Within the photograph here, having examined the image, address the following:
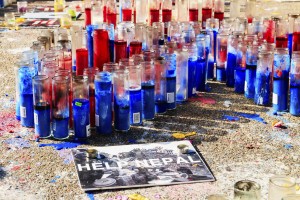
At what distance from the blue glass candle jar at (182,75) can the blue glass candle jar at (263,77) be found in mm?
656

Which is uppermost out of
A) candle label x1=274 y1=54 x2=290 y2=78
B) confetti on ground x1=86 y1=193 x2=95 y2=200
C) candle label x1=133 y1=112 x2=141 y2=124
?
candle label x1=274 y1=54 x2=290 y2=78

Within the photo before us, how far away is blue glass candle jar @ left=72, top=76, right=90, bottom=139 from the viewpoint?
4.49m

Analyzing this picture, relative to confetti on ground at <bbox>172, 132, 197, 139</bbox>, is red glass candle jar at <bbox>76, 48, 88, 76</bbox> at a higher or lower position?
higher

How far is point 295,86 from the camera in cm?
496

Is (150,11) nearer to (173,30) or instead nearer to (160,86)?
(173,30)

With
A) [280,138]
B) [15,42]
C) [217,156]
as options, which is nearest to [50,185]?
[217,156]

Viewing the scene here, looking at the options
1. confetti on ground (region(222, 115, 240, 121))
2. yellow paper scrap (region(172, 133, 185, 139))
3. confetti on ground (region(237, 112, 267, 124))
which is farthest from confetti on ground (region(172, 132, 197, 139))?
confetti on ground (region(237, 112, 267, 124))

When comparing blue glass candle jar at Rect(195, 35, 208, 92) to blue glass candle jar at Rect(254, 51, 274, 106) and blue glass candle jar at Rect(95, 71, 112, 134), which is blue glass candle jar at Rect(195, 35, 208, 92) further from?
blue glass candle jar at Rect(95, 71, 112, 134)

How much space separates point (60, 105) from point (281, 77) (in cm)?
195

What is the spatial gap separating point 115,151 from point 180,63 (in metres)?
1.27

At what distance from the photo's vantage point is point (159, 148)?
439 cm

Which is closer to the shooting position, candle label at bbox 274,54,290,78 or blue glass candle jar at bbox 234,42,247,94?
candle label at bbox 274,54,290,78

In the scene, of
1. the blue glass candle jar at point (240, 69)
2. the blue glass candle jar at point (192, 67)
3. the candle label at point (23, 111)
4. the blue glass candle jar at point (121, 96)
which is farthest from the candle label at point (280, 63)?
the candle label at point (23, 111)

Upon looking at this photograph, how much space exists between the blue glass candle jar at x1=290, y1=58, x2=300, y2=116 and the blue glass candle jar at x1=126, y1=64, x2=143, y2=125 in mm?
1348
